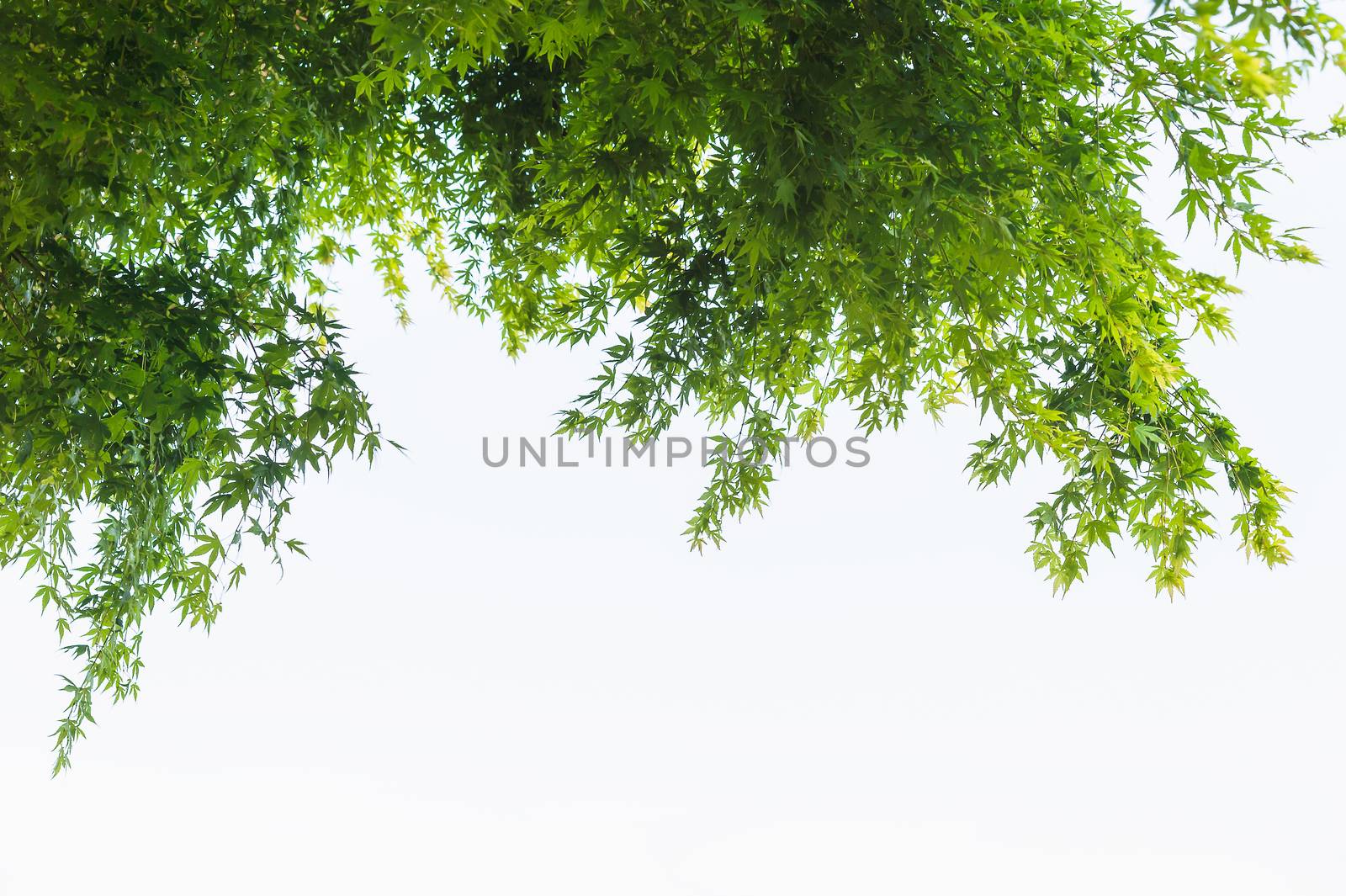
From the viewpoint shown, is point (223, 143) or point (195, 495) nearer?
point (223, 143)

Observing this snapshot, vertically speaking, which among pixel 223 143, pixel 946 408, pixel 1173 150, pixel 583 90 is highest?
pixel 583 90

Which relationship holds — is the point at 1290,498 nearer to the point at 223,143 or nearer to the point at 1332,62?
the point at 1332,62

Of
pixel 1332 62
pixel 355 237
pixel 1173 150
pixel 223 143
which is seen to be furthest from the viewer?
pixel 355 237

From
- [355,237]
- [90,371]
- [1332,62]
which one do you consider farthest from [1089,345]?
[355,237]

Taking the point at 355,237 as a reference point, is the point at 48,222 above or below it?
below

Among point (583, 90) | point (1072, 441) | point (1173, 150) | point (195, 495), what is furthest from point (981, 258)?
point (195, 495)

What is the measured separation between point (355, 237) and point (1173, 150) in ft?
15.0

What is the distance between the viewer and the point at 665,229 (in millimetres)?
2527

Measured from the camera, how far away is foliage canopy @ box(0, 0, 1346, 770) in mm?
1694

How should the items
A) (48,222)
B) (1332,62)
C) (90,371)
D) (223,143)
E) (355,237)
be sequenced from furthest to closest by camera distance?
(355,237) → (223,143) → (90,371) → (48,222) → (1332,62)

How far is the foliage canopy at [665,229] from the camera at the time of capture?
1.69 metres

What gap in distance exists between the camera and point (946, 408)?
2865 mm

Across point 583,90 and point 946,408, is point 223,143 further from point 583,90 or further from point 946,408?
point 946,408

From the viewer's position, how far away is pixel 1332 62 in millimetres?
1145
